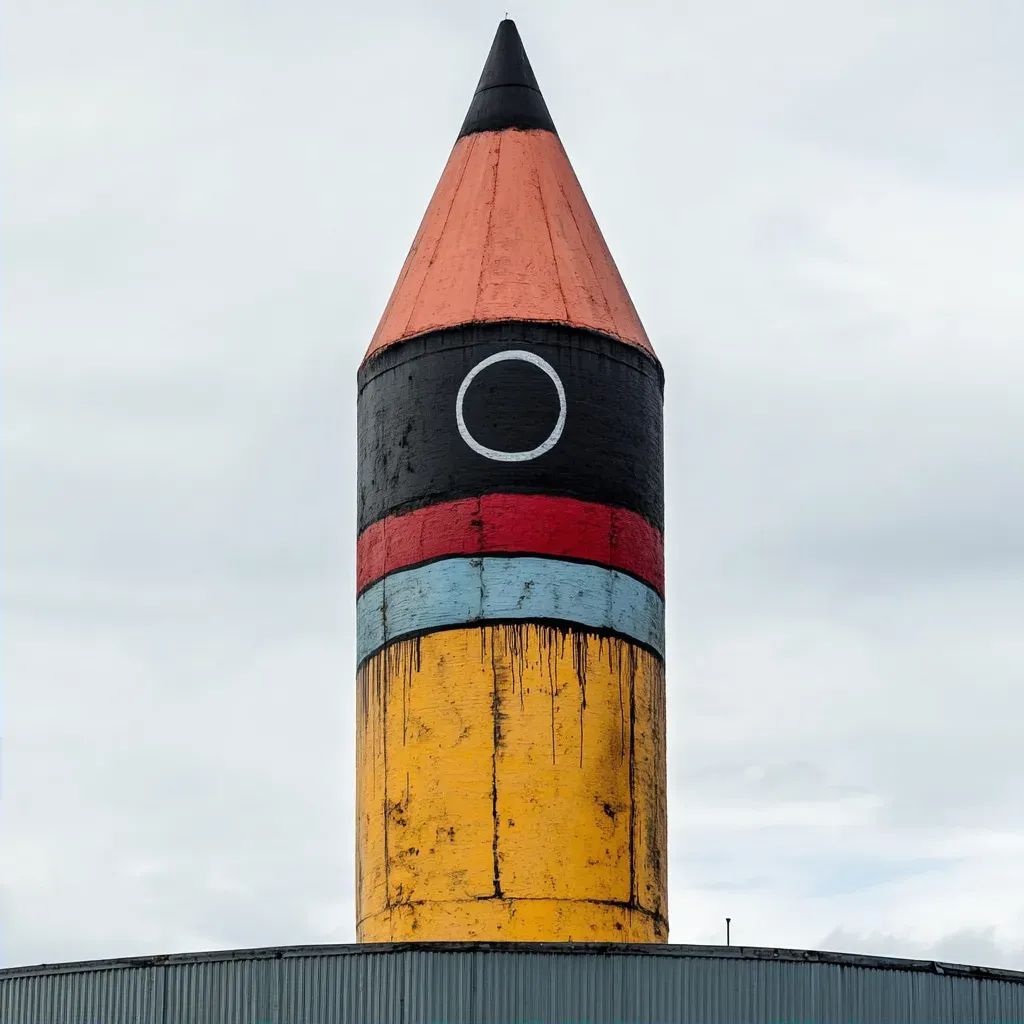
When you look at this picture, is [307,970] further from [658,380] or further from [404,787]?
[658,380]

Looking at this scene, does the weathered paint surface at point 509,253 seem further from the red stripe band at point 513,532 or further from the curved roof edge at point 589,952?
the curved roof edge at point 589,952

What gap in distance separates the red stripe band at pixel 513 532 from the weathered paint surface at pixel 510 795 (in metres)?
1.09

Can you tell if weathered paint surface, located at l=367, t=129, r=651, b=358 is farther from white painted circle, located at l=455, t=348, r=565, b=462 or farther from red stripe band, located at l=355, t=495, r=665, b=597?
red stripe band, located at l=355, t=495, r=665, b=597

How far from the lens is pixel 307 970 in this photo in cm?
2942

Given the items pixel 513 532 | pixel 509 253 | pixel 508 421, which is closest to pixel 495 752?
pixel 513 532

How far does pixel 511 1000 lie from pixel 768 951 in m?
3.08

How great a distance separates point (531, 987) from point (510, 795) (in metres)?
3.39

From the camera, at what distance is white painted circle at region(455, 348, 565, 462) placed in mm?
33031

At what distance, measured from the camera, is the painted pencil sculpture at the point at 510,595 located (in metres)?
31.7

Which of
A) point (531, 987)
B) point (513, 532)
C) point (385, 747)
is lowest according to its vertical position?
point (531, 987)

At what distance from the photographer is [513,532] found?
107 feet

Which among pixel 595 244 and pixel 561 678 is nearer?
pixel 561 678

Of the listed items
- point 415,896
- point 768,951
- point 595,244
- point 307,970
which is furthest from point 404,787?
point 595,244

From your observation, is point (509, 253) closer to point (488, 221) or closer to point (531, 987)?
point (488, 221)
